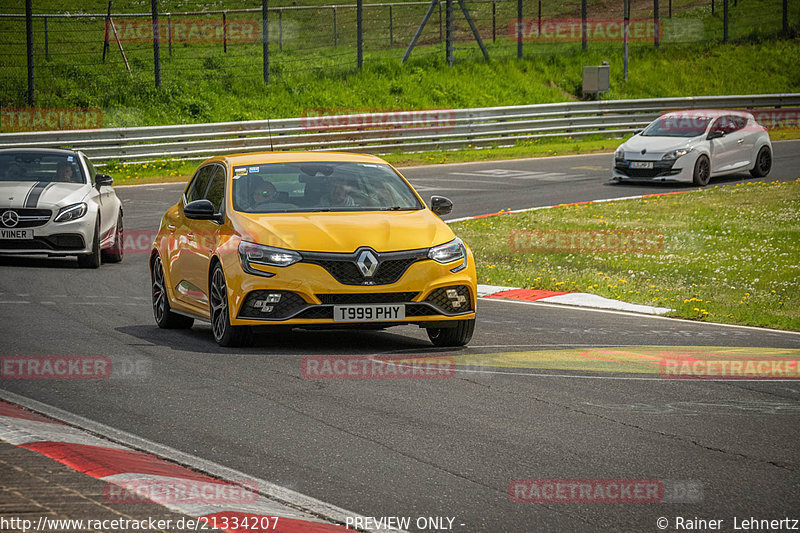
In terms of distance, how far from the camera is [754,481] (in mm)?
5945

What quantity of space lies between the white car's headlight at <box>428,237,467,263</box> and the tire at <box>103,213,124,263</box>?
8111mm

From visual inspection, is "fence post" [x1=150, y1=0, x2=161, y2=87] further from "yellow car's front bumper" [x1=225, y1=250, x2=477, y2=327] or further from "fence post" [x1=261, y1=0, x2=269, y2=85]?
"yellow car's front bumper" [x1=225, y1=250, x2=477, y2=327]

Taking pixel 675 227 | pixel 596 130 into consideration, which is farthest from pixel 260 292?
pixel 596 130

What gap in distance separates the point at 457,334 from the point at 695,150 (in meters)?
16.4

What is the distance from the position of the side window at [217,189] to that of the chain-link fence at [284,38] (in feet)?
64.0

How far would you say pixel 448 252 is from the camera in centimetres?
981

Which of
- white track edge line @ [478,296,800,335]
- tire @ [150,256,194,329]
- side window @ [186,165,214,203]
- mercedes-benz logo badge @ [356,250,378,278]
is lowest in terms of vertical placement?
white track edge line @ [478,296,800,335]

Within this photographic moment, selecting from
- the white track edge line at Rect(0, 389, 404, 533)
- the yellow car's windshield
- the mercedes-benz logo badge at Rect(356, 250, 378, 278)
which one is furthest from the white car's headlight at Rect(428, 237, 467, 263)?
the white track edge line at Rect(0, 389, 404, 533)

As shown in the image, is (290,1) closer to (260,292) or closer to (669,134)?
(669,134)

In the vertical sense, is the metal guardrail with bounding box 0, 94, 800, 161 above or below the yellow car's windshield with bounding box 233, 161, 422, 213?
below

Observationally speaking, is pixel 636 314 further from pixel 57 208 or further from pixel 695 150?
pixel 695 150

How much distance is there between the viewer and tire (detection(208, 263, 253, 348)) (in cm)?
983

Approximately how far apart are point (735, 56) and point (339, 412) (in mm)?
43998

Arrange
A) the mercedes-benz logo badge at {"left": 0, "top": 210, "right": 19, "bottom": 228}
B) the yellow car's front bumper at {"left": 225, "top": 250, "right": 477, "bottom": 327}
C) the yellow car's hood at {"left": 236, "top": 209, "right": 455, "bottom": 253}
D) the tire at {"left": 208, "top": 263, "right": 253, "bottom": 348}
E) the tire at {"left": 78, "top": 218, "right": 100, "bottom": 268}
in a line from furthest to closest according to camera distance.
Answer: the tire at {"left": 78, "top": 218, "right": 100, "bottom": 268}, the mercedes-benz logo badge at {"left": 0, "top": 210, "right": 19, "bottom": 228}, the tire at {"left": 208, "top": 263, "right": 253, "bottom": 348}, the yellow car's hood at {"left": 236, "top": 209, "right": 455, "bottom": 253}, the yellow car's front bumper at {"left": 225, "top": 250, "right": 477, "bottom": 327}
